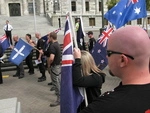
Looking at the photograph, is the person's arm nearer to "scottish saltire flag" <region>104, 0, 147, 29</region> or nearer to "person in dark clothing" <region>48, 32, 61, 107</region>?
"person in dark clothing" <region>48, 32, 61, 107</region>

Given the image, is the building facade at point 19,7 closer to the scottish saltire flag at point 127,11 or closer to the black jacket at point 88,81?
the scottish saltire flag at point 127,11

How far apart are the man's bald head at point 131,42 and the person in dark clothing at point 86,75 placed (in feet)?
4.76

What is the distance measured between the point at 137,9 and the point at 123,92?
5.95 metres

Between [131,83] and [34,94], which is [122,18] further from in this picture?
[131,83]

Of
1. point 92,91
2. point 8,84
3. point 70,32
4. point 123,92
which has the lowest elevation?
point 8,84

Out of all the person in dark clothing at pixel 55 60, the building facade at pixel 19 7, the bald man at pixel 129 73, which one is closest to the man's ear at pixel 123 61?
the bald man at pixel 129 73

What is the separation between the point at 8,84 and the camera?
8.61 meters

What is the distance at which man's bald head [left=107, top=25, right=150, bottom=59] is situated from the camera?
1369 mm

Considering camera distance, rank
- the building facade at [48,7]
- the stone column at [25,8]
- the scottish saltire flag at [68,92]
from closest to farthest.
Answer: the scottish saltire flag at [68,92] → the building facade at [48,7] → the stone column at [25,8]

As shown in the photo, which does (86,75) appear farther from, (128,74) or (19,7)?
(19,7)

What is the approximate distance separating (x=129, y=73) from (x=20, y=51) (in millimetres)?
7036

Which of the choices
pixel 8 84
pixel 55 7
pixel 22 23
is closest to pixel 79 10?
pixel 55 7

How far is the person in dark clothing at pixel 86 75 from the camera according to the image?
2850 millimetres

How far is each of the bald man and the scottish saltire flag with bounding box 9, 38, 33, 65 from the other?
686 cm
